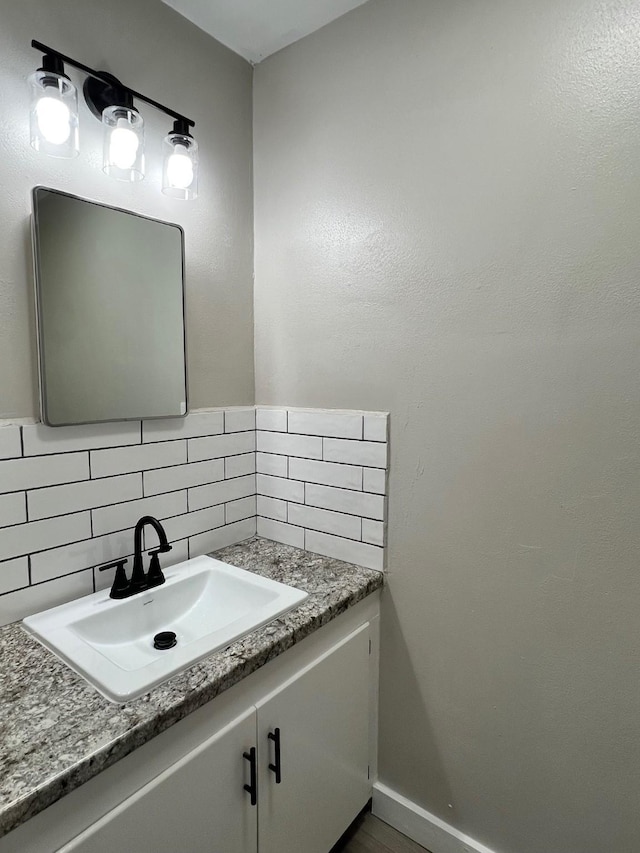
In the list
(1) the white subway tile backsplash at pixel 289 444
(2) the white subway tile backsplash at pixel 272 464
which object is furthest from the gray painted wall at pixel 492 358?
(2) the white subway tile backsplash at pixel 272 464

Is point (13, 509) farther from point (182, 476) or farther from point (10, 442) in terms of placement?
point (182, 476)

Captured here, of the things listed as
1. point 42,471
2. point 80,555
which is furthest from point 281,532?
point 42,471

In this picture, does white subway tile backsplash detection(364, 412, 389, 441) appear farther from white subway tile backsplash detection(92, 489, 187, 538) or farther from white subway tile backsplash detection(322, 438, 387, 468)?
white subway tile backsplash detection(92, 489, 187, 538)

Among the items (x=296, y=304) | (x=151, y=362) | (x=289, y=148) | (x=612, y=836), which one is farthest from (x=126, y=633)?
(x=289, y=148)

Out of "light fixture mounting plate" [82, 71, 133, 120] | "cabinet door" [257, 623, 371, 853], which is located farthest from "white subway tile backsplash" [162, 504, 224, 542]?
"light fixture mounting plate" [82, 71, 133, 120]

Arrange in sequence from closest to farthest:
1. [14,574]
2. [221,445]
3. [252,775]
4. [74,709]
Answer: [74,709]
[252,775]
[14,574]
[221,445]

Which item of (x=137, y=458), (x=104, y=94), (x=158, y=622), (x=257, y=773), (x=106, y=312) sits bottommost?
(x=257, y=773)

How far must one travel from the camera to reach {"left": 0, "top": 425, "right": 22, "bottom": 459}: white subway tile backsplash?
1.06 meters

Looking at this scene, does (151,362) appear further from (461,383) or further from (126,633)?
(461,383)

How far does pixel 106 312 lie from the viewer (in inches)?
48.7

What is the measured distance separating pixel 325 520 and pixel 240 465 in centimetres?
36

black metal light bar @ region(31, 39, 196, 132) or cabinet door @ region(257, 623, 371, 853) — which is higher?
black metal light bar @ region(31, 39, 196, 132)

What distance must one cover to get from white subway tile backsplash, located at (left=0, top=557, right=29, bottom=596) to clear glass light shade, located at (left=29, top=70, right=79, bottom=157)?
3.08 ft

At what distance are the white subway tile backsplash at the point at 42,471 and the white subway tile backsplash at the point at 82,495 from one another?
0.06ft
